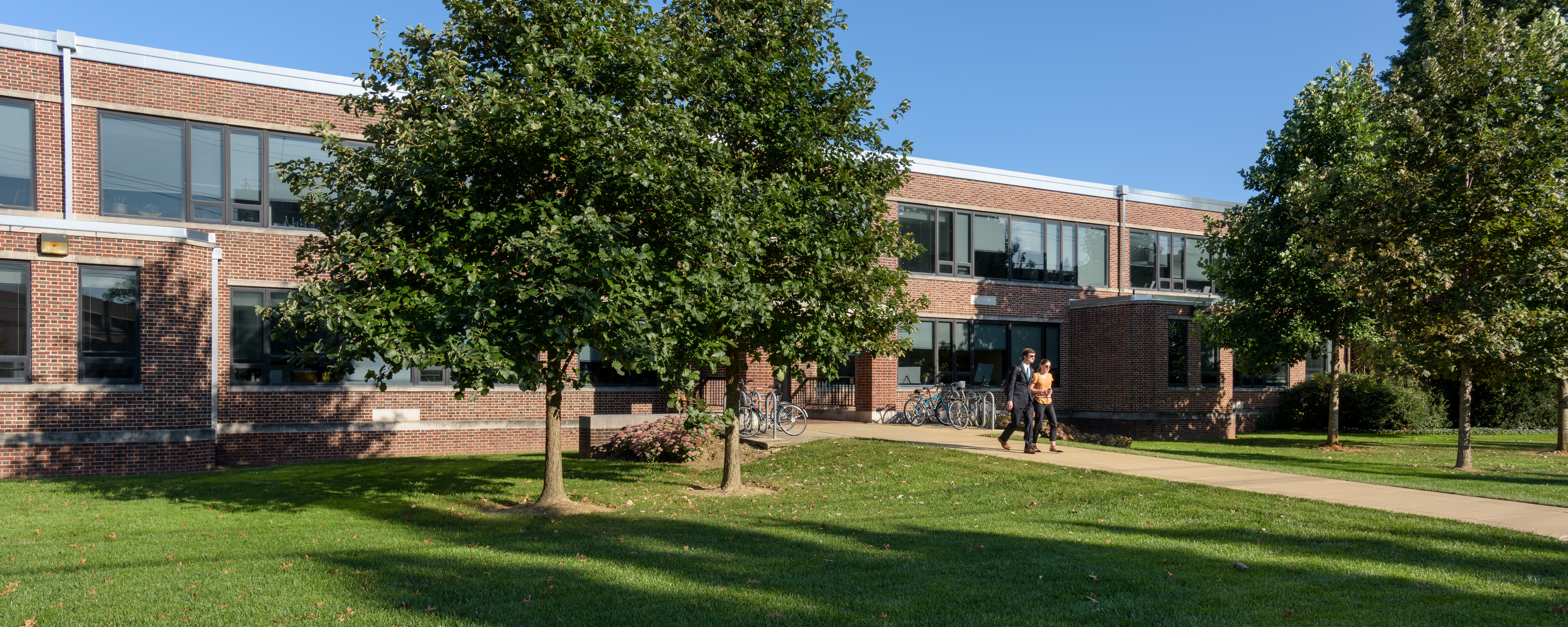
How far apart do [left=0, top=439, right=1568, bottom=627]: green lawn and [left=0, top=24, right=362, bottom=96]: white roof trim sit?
8624 millimetres

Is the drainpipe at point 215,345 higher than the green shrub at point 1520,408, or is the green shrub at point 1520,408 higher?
the drainpipe at point 215,345

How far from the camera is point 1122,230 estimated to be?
2981cm

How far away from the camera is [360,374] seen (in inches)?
784

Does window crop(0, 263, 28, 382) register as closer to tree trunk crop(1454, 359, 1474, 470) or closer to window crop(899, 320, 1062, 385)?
window crop(899, 320, 1062, 385)

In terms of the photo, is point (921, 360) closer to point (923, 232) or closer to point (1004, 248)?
point (923, 232)

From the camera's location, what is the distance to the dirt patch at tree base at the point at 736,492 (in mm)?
12570

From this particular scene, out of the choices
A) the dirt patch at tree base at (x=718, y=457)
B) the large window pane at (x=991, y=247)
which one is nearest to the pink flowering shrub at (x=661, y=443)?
the dirt patch at tree base at (x=718, y=457)

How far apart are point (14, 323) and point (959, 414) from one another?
18.1m

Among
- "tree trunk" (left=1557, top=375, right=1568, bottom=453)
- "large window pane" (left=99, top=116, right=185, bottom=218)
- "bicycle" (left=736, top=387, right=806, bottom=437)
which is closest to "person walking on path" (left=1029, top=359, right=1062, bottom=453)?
"bicycle" (left=736, top=387, right=806, bottom=437)

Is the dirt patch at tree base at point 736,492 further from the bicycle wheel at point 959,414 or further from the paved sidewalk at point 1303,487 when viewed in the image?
the bicycle wheel at point 959,414

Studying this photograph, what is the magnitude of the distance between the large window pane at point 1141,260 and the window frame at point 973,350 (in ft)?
11.2

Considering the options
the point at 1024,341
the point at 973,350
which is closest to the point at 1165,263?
the point at 1024,341

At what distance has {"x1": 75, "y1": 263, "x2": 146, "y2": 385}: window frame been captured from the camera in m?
15.8

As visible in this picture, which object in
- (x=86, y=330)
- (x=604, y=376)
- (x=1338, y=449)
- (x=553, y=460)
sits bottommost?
(x=1338, y=449)
